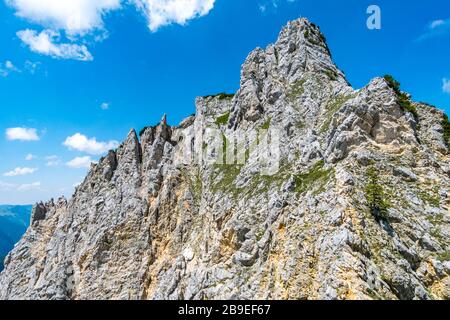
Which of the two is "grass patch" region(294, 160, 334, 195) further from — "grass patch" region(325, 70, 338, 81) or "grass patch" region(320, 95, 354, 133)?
"grass patch" region(325, 70, 338, 81)

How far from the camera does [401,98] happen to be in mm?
48719

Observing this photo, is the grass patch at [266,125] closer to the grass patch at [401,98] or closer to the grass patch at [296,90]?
the grass patch at [296,90]

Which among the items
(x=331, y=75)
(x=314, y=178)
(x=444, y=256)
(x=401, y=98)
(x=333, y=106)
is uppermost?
(x=331, y=75)

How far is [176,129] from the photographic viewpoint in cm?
8925

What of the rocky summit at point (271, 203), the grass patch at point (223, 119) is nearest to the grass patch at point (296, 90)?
the rocky summit at point (271, 203)

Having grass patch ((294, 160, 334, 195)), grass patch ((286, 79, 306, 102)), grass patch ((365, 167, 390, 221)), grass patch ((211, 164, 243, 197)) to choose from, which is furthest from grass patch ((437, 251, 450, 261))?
grass patch ((286, 79, 306, 102))

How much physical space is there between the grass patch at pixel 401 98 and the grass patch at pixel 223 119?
37520 millimetres

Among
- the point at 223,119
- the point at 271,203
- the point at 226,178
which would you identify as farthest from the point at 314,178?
the point at 223,119

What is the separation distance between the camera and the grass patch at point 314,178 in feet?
133

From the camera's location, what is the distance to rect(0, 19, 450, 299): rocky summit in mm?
32750

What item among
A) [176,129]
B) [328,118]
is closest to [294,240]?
[328,118]

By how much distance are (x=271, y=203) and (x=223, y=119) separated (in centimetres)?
3879

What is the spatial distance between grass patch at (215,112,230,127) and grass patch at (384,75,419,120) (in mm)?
37520

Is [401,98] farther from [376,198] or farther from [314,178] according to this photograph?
[376,198]
